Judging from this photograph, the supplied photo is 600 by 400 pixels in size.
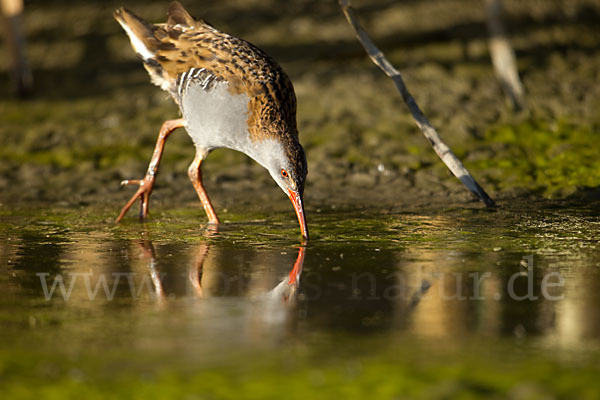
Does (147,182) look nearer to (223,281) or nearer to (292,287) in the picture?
(223,281)

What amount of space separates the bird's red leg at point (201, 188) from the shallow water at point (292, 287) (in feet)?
0.63

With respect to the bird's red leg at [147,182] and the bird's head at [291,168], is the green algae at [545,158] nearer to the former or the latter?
the bird's head at [291,168]

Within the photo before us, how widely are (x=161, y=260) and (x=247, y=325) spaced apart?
189 cm

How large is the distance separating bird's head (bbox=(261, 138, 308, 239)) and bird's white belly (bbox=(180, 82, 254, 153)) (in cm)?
35

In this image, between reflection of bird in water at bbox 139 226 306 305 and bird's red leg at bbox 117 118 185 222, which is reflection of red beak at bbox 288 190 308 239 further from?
bird's red leg at bbox 117 118 185 222

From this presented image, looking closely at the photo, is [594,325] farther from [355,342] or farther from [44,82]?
[44,82]

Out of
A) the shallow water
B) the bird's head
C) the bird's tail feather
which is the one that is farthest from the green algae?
the bird's tail feather

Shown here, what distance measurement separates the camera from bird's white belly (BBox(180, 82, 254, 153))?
8008mm

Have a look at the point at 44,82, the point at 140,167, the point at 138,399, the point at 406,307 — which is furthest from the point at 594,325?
the point at 44,82

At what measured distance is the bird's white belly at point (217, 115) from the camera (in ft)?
26.3

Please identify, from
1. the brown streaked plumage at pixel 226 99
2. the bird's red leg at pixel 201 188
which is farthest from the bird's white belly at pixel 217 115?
the bird's red leg at pixel 201 188

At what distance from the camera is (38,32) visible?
54.1ft

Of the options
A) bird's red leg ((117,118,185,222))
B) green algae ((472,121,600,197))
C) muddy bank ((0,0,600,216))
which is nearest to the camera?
bird's red leg ((117,118,185,222))

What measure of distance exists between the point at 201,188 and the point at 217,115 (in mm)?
842
